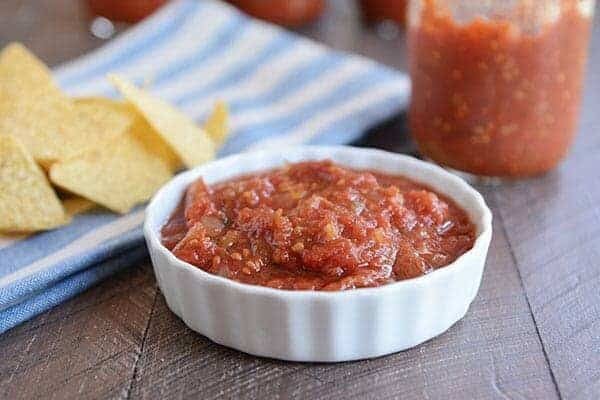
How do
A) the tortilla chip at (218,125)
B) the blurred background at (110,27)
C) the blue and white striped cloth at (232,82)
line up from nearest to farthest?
the blue and white striped cloth at (232,82), the tortilla chip at (218,125), the blurred background at (110,27)

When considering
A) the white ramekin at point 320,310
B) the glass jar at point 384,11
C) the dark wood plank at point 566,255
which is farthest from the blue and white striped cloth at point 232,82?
the glass jar at point 384,11

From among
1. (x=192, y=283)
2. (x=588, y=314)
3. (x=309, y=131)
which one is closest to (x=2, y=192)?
(x=192, y=283)

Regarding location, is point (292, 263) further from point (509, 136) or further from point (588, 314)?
point (509, 136)

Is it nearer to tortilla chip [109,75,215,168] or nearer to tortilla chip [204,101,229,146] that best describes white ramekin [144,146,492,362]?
tortilla chip [109,75,215,168]

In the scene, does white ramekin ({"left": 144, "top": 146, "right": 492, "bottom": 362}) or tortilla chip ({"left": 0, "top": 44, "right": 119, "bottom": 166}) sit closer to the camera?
white ramekin ({"left": 144, "top": 146, "right": 492, "bottom": 362})

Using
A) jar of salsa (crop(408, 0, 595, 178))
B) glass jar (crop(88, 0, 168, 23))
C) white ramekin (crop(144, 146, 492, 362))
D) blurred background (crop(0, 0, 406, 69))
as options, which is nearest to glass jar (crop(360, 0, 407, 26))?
blurred background (crop(0, 0, 406, 69))

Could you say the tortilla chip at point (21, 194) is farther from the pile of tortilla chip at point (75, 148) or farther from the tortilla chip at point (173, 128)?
the tortilla chip at point (173, 128)

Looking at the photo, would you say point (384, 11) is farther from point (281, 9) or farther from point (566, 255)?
point (566, 255)
